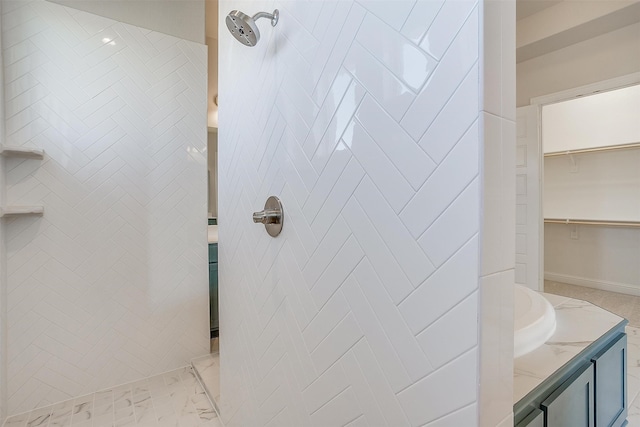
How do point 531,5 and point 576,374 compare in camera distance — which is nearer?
point 576,374

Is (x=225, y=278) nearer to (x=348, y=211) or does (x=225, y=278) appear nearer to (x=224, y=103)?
(x=224, y=103)

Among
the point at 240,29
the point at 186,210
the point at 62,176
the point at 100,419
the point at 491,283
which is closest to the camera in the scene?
the point at 491,283

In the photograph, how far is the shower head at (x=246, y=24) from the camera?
0.95 metres

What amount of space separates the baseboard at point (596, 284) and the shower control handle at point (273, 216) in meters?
4.50

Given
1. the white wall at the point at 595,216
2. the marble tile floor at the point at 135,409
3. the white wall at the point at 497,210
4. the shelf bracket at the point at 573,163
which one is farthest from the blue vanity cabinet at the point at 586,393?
the shelf bracket at the point at 573,163

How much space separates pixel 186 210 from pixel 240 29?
1.51m

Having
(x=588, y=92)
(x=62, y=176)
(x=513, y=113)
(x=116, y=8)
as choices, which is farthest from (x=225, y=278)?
(x=588, y=92)

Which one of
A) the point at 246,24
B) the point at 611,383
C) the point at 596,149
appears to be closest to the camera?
the point at 246,24

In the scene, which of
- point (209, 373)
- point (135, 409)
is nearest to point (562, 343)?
point (209, 373)

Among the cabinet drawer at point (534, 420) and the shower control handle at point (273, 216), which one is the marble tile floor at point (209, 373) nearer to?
the shower control handle at point (273, 216)

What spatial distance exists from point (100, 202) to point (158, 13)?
1.33 metres

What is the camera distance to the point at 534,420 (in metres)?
0.70

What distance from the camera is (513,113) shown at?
0.55 metres

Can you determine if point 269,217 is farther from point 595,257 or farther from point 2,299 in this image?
point 595,257
